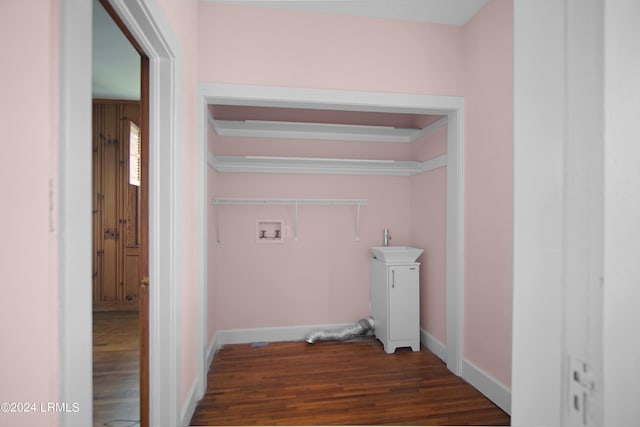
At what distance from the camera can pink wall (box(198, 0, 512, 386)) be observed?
94.9 inches

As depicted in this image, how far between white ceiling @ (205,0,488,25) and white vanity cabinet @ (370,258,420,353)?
213 cm

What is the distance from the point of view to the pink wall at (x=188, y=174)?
2033 mm

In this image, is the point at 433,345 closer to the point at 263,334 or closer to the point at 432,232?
the point at 432,232

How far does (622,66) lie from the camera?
1.29 feet

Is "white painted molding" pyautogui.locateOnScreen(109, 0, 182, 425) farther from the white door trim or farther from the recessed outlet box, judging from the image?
the recessed outlet box

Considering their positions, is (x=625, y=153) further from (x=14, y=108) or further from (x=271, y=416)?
(x=271, y=416)

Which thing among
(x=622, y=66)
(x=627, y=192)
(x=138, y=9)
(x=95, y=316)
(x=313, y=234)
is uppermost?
(x=138, y=9)

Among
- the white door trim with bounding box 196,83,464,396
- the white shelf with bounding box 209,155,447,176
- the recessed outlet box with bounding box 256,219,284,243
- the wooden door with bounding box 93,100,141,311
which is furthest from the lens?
the wooden door with bounding box 93,100,141,311

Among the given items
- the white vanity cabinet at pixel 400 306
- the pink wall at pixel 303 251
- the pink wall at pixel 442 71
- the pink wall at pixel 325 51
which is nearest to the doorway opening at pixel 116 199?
the pink wall at pixel 303 251

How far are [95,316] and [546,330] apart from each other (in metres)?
5.50

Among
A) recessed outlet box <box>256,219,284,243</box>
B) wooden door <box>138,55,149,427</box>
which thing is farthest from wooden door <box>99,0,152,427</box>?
recessed outlet box <box>256,219,284,243</box>

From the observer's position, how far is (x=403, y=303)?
10.7ft

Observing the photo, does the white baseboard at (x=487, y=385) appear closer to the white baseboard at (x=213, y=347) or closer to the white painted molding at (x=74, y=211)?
the white baseboard at (x=213, y=347)

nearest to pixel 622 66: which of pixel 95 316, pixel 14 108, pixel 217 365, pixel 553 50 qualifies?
pixel 553 50
